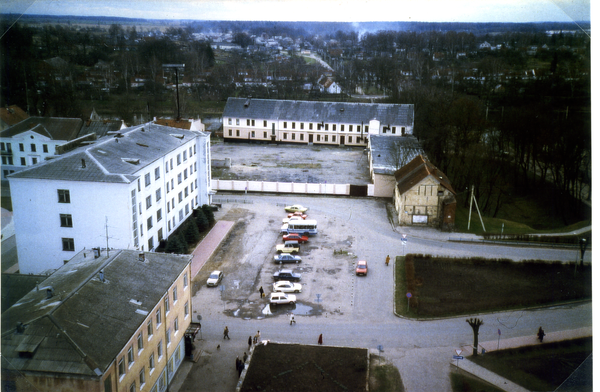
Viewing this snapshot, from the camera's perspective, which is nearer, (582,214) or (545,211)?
(582,214)

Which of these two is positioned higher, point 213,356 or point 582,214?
point 582,214

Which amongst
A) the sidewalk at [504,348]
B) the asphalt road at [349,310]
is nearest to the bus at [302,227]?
the asphalt road at [349,310]

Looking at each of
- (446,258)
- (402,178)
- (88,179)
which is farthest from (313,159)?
(88,179)

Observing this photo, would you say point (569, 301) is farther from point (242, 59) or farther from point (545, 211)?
point (242, 59)

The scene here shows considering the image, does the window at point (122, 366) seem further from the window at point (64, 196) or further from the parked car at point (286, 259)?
the parked car at point (286, 259)

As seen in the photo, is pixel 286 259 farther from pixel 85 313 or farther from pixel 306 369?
pixel 85 313

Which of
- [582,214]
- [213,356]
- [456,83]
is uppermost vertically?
Result: [456,83]

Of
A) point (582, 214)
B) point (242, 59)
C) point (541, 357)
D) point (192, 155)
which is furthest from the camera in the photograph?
point (242, 59)
